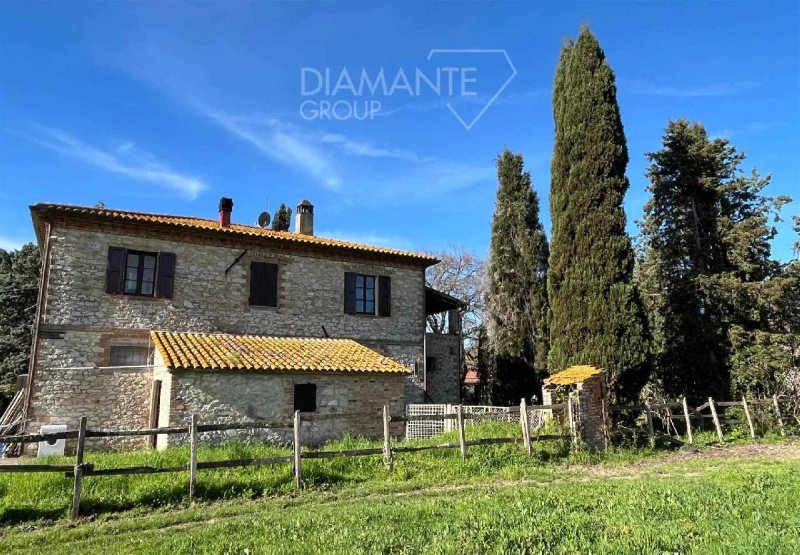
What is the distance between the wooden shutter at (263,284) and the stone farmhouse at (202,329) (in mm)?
45

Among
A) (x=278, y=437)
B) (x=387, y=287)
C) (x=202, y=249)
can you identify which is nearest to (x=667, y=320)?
(x=387, y=287)

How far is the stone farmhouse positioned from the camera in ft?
45.2

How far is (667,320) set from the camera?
744 inches

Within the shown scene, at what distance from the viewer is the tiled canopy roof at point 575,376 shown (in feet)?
42.0

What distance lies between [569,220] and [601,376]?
5.34 meters

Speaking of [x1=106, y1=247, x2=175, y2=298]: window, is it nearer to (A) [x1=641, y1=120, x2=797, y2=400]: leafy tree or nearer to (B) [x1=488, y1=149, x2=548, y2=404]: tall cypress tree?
(B) [x1=488, y1=149, x2=548, y2=404]: tall cypress tree

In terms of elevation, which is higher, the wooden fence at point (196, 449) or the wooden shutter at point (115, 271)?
the wooden shutter at point (115, 271)

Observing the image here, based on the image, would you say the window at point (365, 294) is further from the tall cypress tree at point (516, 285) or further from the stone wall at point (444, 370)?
the tall cypress tree at point (516, 285)

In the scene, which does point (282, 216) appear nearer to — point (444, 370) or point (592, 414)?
point (444, 370)

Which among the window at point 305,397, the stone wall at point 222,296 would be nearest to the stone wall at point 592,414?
the window at point 305,397

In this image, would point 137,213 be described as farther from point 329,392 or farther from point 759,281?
point 759,281

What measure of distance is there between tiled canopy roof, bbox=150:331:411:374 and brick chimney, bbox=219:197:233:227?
14.2ft

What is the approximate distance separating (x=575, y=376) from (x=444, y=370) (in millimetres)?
8055

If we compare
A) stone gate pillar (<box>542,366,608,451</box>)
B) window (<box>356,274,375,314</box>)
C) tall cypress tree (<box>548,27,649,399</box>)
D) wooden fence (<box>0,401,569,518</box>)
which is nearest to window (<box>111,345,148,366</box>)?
wooden fence (<box>0,401,569,518</box>)
